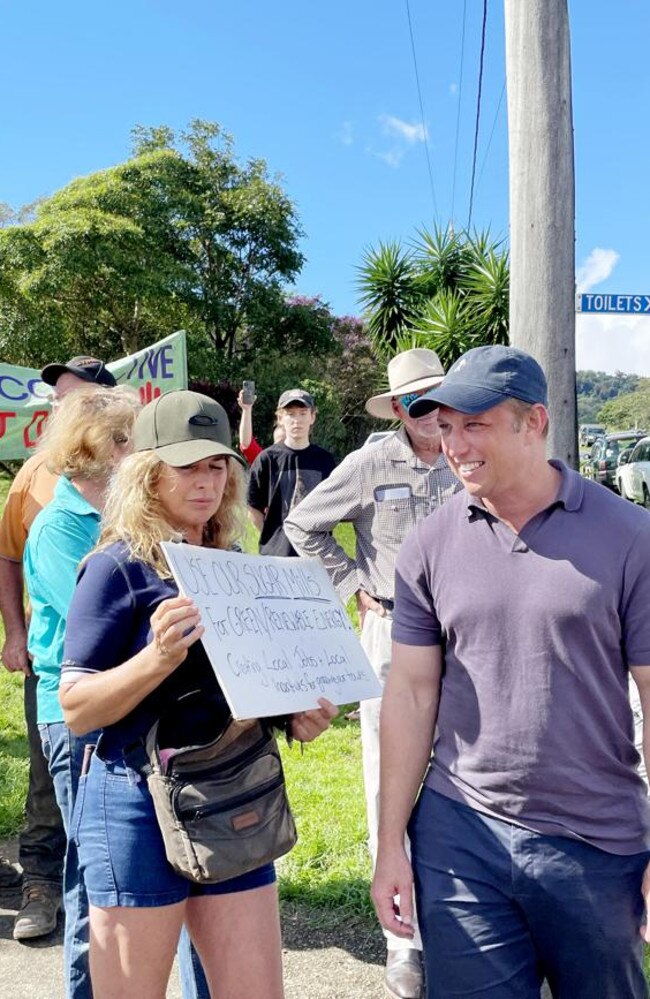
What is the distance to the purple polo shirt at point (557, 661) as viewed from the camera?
185 cm

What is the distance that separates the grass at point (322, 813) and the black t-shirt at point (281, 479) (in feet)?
4.68

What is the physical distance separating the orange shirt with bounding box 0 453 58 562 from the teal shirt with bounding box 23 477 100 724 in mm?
733

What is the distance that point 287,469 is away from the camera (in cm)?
630

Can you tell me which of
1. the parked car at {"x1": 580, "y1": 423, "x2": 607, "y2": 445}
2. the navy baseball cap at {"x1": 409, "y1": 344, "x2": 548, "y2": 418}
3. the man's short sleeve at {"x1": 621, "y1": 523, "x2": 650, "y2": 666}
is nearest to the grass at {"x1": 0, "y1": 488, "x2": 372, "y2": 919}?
the navy baseball cap at {"x1": 409, "y1": 344, "x2": 548, "y2": 418}

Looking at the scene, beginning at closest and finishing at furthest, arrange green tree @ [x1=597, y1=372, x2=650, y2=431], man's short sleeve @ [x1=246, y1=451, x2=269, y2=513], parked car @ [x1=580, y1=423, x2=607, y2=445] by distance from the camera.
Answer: man's short sleeve @ [x1=246, y1=451, x2=269, y2=513], parked car @ [x1=580, y1=423, x2=607, y2=445], green tree @ [x1=597, y1=372, x2=650, y2=431]

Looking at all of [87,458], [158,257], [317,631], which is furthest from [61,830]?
[158,257]

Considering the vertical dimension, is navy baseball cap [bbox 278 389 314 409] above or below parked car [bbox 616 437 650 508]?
below

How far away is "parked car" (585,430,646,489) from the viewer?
97.7ft

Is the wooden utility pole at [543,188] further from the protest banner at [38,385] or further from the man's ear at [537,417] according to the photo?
the protest banner at [38,385]

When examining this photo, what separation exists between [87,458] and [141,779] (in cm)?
112

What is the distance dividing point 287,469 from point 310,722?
13.7ft

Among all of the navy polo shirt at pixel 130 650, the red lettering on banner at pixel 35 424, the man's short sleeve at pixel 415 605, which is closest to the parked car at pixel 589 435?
the red lettering on banner at pixel 35 424

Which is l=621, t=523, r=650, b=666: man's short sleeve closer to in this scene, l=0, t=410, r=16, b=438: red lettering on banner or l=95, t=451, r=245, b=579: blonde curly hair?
l=95, t=451, r=245, b=579: blonde curly hair

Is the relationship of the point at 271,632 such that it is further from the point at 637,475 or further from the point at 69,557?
the point at 637,475
